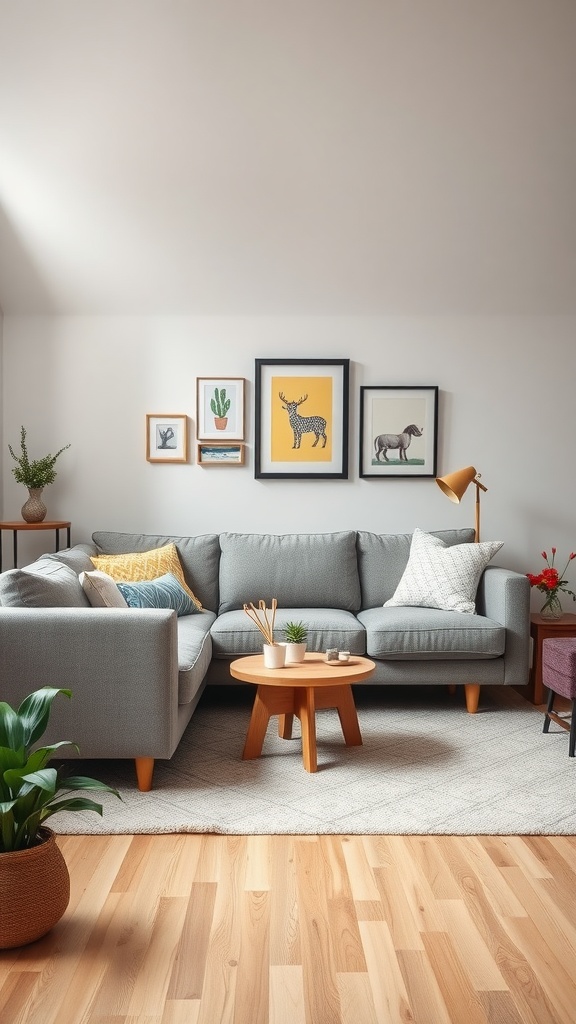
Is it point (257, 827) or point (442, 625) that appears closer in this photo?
point (257, 827)

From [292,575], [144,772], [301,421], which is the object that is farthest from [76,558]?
[301,421]

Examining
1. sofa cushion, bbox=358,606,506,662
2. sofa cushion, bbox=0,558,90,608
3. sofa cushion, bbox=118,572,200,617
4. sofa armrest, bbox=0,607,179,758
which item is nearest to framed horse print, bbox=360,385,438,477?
sofa cushion, bbox=358,606,506,662

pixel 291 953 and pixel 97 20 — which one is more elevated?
pixel 97 20

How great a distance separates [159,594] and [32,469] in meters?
1.27

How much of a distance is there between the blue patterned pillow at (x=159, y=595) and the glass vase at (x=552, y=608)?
6.35 feet

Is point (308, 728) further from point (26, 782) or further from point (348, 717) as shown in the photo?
point (26, 782)

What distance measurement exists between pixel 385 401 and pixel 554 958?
360cm

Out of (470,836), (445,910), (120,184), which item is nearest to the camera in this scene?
(445,910)

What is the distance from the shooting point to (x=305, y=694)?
11.1 feet

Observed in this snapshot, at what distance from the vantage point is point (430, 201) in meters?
4.62

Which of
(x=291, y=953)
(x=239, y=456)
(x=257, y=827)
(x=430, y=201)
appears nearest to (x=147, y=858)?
(x=257, y=827)

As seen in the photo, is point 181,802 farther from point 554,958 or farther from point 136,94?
point 136,94

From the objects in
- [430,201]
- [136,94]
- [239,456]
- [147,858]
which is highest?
[136,94]

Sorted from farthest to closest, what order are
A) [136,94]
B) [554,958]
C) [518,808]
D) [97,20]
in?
[136,94]
[97,20]
[518,808]
[554,958]
